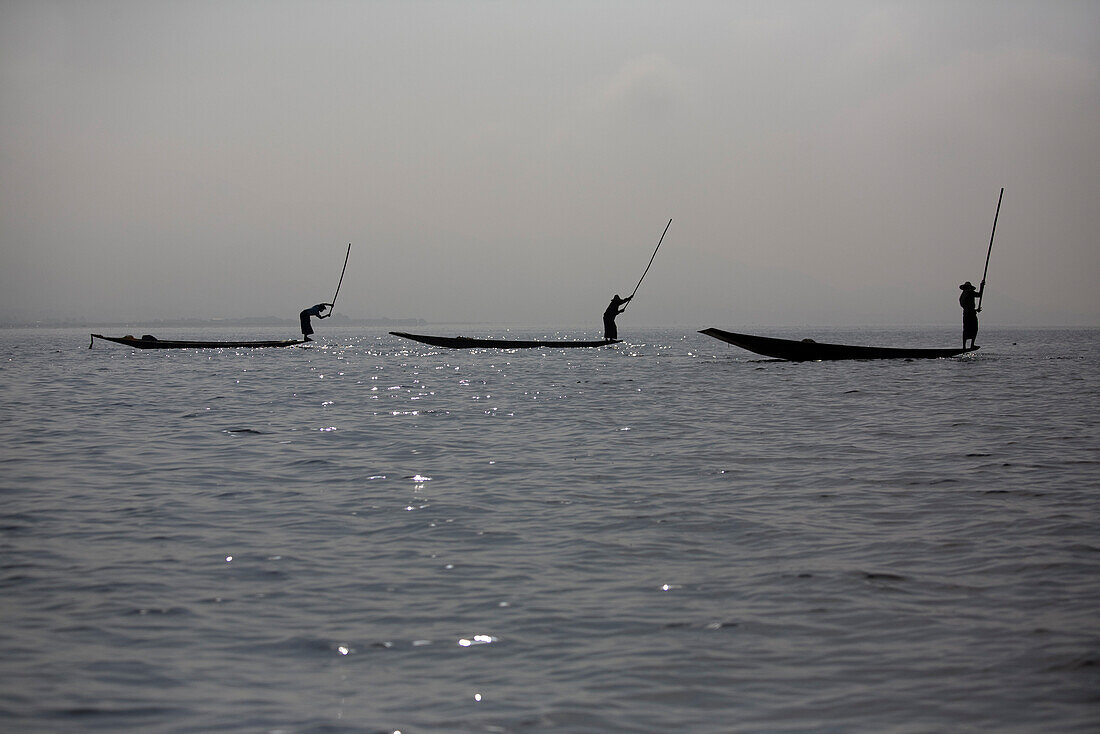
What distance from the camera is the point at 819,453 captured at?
11367 mm

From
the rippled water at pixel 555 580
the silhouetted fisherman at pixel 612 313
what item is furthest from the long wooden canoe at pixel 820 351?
the rippled water at pixel 555 580

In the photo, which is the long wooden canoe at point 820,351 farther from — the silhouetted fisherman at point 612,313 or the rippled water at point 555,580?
the rippled water at point 555,580

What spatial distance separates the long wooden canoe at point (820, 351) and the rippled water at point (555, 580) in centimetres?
1467

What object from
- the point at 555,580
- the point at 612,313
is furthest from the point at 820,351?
the point at 555,580

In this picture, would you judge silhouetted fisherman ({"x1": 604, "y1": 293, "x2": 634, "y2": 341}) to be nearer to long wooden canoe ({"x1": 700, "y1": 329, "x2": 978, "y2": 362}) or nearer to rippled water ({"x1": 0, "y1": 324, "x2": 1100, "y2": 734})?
long wooden canoe ({"x1": 700, "y1": 329, "x2": 978, "y2": 362})

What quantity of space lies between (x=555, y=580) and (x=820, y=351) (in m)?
25.0

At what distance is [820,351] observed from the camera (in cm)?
2936

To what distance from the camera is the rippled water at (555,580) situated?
402 cm

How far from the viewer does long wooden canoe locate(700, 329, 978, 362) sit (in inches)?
1104

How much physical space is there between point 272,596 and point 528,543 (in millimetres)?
1985

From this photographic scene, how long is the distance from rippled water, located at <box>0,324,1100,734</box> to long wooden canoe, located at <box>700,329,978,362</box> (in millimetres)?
14675

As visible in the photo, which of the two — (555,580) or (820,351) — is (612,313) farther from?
(555,580)

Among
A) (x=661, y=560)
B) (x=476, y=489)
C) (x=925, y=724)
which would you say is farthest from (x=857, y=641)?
(x=476, y=489)

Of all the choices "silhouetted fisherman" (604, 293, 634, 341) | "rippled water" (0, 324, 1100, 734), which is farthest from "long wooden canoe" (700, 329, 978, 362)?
"rippled water" (0, 324, 1100, 734)
